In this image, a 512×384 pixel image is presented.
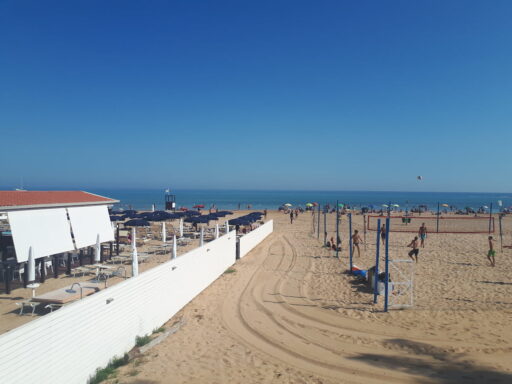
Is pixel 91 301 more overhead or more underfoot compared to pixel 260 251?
more overhead

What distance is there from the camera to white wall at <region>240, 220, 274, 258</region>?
16578 mm

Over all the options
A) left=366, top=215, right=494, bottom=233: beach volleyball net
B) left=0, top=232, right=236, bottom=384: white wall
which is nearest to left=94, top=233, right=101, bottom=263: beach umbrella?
left=0, top=232, right=236, bottom=384: white wall

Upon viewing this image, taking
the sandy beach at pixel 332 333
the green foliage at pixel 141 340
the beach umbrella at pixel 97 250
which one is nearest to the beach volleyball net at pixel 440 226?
the sandy beach at pixel 332 333

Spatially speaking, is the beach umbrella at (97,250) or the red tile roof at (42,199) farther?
the beach umbrella at (97,250)

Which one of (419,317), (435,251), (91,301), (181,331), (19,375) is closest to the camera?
(19,375)

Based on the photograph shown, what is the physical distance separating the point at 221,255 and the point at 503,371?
9093mm

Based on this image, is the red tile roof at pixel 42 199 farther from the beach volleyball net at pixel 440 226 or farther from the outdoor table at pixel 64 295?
the beach volleyball net at pixel 440 226

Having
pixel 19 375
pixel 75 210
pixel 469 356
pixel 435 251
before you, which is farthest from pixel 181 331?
pixel 435 251

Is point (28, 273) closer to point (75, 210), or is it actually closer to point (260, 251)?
point (75, 210)

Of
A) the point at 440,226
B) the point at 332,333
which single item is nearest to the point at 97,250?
the point at 332,333

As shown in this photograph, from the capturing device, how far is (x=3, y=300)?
893 centimetres

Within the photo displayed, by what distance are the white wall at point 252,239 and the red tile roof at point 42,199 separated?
652 cm

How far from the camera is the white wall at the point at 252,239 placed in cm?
1658

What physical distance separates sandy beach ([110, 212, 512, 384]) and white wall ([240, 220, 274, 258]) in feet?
10.7
